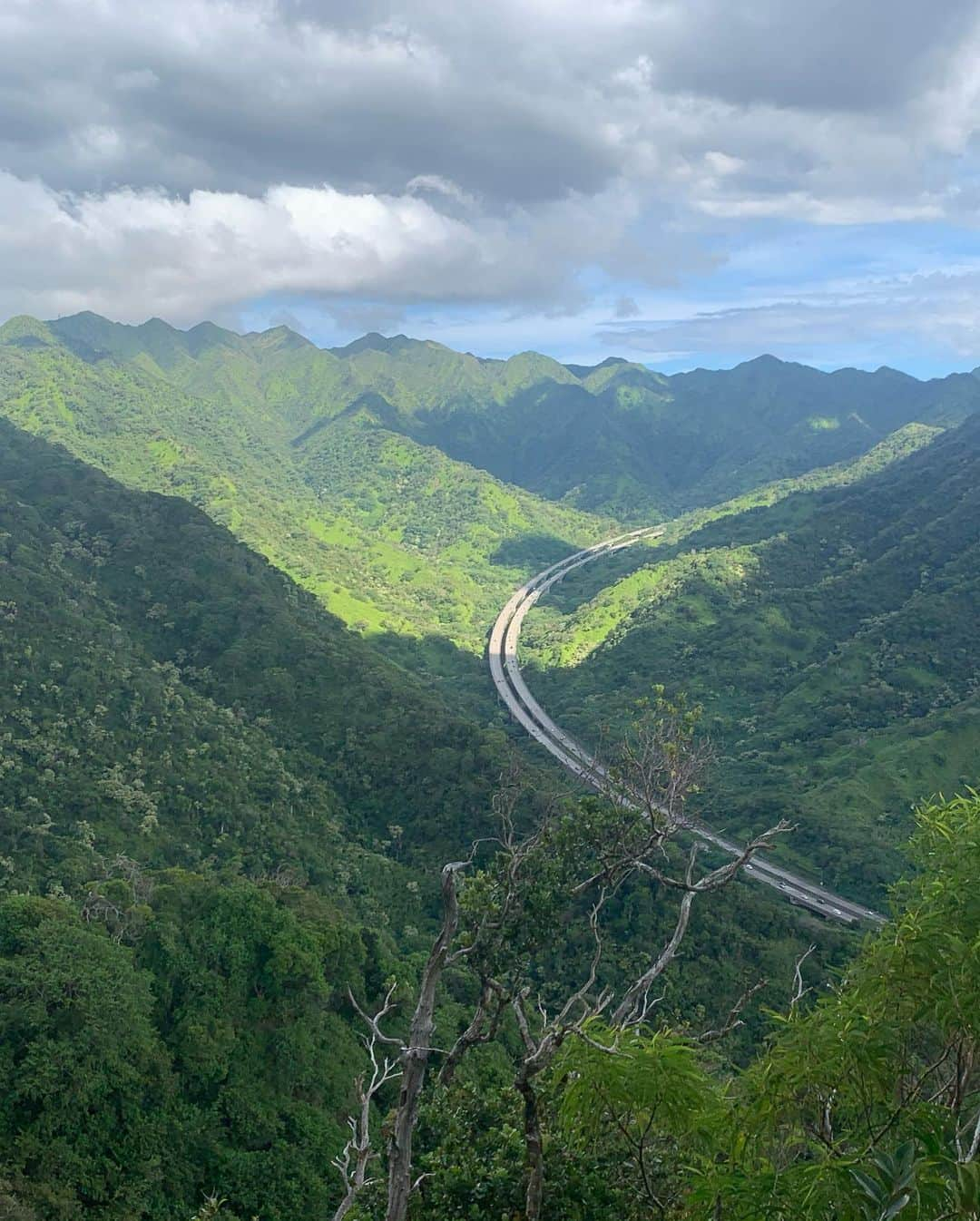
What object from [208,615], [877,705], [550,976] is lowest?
[550,976]

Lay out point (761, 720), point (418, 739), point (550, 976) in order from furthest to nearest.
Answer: point (761, 720), point (418, 739), point (550, 976)

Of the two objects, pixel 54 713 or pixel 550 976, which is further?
Result: pixel 54 713

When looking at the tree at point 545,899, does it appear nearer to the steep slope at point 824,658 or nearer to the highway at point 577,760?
the highway at point 577,760

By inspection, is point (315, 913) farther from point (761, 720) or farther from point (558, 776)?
point (761, 720)

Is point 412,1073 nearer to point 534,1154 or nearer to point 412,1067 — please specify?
point 412,1067

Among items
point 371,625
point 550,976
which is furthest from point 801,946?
point 371,625

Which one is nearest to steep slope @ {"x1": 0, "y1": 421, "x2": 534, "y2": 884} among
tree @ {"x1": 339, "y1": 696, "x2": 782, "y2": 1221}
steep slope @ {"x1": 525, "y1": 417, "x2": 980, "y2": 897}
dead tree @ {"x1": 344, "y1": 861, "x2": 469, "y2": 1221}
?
steep slope @ {"x1": 525, "y1": 417, "x2": 980, "y2": 897}

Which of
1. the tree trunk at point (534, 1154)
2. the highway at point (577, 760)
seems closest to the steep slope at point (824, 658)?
the highway at point (577, 760)
